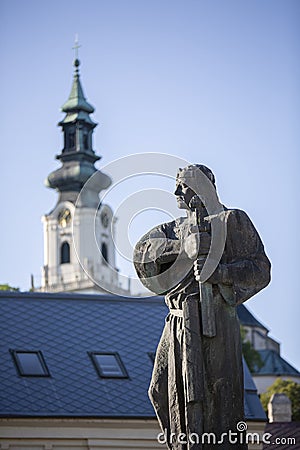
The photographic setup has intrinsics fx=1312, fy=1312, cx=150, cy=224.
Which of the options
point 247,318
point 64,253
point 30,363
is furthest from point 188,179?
point 64,253

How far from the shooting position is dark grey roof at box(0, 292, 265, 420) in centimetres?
2864

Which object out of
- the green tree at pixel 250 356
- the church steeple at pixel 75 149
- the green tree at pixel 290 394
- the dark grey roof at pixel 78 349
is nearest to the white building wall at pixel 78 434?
the dark grey roof at pixel 78 349

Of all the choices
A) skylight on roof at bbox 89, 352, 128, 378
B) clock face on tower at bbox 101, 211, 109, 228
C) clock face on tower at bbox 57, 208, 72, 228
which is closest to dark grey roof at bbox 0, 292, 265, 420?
skylight on roof at bbox 89, 352, 128, 378

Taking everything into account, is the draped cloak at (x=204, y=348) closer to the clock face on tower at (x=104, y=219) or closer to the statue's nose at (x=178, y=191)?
the statue's nose at (x=178, y=191)

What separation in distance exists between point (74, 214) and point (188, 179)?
5135 inches

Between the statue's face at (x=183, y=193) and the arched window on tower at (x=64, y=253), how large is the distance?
133 meters

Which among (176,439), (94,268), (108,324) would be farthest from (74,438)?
(94,268)

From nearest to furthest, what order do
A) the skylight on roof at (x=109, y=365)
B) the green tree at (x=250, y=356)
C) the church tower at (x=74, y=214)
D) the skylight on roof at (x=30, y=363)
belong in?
the skylight on roof at (x=30, y=363)
the skylight on roof at (x=109, y=365)
the green tree at (x=250, y=356)
the church tower at (x=74, y=214)

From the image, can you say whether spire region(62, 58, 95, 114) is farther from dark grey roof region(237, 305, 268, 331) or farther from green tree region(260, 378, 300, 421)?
green tree region(260, 378, 300, 421)

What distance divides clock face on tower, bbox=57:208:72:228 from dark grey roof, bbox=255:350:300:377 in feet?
105

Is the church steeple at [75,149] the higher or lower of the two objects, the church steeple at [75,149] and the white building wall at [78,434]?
the higher

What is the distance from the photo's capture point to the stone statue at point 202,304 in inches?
405

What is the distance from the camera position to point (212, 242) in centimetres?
1048

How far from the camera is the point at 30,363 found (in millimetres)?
30062
